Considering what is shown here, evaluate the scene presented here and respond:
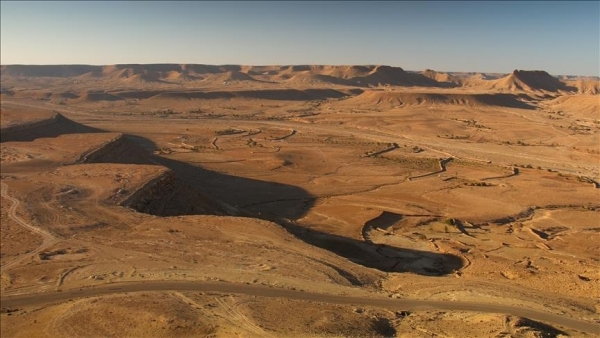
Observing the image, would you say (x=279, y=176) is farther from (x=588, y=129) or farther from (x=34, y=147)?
(x=588, y=129)

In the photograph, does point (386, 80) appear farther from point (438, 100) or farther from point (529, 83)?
point (438, 100)

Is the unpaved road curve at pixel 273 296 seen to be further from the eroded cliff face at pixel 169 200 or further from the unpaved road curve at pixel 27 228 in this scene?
the eroded cliff face at pixel 169 200

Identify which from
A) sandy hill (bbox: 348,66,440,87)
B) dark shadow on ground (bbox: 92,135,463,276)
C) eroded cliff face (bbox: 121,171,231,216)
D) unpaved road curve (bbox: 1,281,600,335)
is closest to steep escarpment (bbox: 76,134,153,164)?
dark shadow on ground (bbox: 92,135,463,276)

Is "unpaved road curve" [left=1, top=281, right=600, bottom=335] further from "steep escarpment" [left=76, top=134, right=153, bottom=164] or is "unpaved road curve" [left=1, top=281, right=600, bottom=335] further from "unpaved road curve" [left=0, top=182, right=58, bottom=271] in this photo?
"steep escarpment" [left=76, top=134, right=153, bottom=164]

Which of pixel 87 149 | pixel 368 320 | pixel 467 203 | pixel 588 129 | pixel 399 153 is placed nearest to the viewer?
pixel 368 320

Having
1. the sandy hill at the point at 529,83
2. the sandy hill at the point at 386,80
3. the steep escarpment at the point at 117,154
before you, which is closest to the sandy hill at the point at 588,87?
the sandy hill at the point at 529,83

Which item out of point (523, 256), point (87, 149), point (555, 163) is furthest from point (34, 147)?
point (555, 163)

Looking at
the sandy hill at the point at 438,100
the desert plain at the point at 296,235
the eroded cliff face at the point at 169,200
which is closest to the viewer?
the desert plain at the point at 296,235
